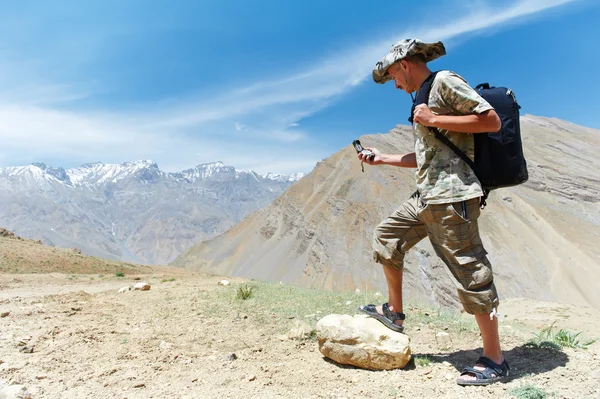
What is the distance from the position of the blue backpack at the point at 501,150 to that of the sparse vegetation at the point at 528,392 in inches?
51.2

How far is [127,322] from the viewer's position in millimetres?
5250

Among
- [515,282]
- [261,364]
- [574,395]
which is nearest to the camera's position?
[574,395]

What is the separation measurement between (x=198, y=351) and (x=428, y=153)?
2.69 meters

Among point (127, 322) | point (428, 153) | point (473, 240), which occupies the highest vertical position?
point (428, 153)

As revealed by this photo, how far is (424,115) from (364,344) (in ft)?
5.87

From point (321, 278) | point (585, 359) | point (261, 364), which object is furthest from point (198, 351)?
point (321, 278)

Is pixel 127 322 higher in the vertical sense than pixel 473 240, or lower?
lower

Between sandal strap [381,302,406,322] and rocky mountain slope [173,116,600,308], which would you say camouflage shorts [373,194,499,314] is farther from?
rocky mountain slope [173,116,600,308]

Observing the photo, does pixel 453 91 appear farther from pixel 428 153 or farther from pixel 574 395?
pixel 574 395

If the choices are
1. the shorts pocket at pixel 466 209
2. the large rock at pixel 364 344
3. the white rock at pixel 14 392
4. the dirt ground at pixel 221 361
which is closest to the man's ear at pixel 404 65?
the shorts pocket at pixel 466 209

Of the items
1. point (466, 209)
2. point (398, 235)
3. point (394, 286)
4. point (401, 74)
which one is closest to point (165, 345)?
point (394, 286)

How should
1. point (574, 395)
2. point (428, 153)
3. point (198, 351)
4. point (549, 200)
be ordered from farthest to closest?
point (549, 200) → point (198, 351) → point (428, 153) → point (574, 395)

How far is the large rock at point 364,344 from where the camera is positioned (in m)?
3.38

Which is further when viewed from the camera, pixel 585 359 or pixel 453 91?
pixel 585 359
